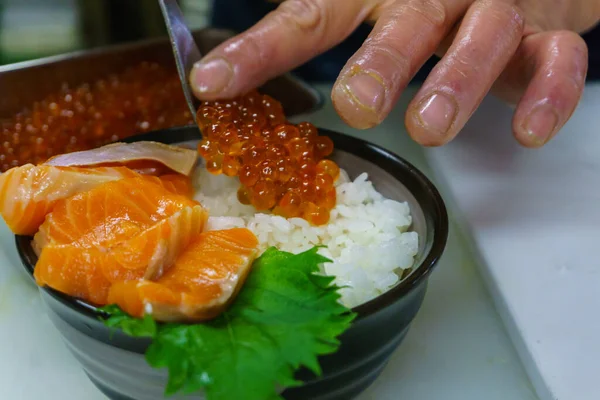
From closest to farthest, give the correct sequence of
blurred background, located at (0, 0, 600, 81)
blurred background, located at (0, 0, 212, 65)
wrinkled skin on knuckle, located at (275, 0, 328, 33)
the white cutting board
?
1. the white cutting board
2. wrinkled skin on knuckle, located at (275, 0, 328, 33)
3. blurred background, located at (0, 0, 600, 81)
4. blurred background, located at (0, 0, 212, 65)

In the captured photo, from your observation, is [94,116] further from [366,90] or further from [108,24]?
[108,24]

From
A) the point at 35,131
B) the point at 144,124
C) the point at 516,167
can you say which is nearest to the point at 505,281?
the point at 516,167

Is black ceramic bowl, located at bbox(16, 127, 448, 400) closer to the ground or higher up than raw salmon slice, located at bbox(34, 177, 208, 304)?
closer to the ground

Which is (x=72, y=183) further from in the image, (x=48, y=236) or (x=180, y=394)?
(x=180, y=394)

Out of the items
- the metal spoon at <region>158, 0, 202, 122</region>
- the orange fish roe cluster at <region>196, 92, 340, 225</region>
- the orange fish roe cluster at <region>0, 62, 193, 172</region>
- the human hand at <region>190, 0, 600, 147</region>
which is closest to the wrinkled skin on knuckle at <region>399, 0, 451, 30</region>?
the human hand at <region>190, 0, 600, 147</region>

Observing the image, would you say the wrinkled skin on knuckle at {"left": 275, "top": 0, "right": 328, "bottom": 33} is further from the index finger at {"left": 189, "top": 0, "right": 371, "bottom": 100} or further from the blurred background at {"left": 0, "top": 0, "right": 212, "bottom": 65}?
the blurred background at {"left": 0, "top": 0, "right": 212, "bottom": 65}

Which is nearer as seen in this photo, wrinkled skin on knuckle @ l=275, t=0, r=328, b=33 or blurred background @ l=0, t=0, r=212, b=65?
wrinkled skin on knuckle @ l=275, t=0, r=328, b=33
